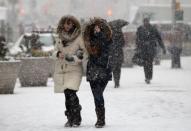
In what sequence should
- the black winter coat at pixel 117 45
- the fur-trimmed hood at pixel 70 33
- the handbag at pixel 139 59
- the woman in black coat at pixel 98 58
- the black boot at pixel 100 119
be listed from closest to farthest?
the black boot at pixel 100 119 → the woman in black coat at pixel 98 58 → the fur-trimmed hood at pixel 70 33 → the black winter coat at pixel 117 45 → the handbag at pixel 139 59

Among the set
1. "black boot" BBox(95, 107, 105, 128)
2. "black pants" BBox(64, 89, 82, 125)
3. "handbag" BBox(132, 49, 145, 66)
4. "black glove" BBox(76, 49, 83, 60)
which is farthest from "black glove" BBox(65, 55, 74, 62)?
"handbag" BBox(132, 49, 145, 66)

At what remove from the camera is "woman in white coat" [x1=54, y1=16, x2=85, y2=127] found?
11.8 metres

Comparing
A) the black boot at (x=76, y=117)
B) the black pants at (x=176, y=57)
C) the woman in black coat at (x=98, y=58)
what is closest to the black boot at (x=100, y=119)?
the woman in black coat at (x=98, y=58)

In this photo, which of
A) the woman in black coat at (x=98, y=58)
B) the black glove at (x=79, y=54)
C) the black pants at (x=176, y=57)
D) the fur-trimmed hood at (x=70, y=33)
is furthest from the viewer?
the black pants at (x=176, y=57)

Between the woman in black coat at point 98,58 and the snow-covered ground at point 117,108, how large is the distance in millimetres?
502

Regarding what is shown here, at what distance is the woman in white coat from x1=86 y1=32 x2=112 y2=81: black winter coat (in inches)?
7.8

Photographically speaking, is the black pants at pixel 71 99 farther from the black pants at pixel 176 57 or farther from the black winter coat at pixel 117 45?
the black pants at pixel 176 57

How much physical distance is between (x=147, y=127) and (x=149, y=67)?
9.32 metres

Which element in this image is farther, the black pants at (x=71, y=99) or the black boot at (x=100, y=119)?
the black pants at (x=71, y=99)

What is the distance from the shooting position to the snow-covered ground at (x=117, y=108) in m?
11.9

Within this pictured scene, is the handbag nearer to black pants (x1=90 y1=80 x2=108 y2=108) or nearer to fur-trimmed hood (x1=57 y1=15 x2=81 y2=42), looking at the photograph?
fur-trimmed hood (x1=57 y1=15 x2=81 y2=42)

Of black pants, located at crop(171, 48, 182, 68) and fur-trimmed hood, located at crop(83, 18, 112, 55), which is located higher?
fur-trimmed hood, located at crop(83, 18, 112, 55)

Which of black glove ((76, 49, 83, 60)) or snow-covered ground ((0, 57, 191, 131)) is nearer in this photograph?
black glove ((76, 49, 83, 60))

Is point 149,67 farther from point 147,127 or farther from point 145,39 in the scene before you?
point 147,127
